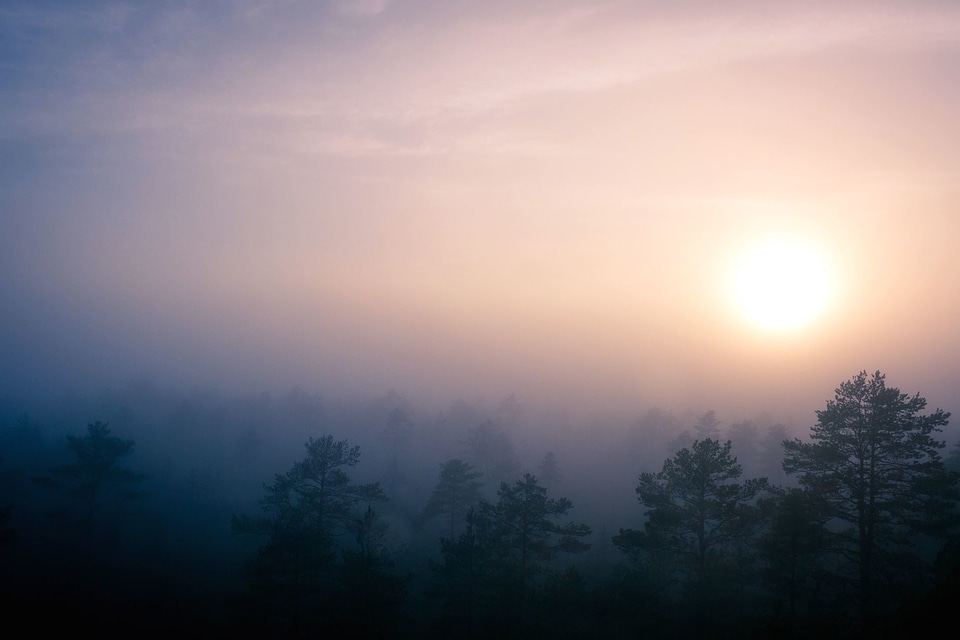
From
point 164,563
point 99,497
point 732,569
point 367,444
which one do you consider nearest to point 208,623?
point 164,563

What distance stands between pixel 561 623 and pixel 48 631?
99.8 ft

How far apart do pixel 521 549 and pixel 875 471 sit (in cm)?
1772

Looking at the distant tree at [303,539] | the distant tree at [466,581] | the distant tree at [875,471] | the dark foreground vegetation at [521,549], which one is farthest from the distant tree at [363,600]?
the distant tree at [875,471]

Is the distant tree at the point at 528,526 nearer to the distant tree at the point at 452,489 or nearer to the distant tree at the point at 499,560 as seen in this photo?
the distant tree at the point at 499,560

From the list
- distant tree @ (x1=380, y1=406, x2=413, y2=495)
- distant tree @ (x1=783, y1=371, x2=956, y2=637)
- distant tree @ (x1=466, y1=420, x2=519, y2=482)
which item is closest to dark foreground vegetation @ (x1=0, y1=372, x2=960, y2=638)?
distant tree @ (x1=783, y1=371, x2=956, y2=637)

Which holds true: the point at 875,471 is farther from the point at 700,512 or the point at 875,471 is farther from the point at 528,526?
the point at 528,526

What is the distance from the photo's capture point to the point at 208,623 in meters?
30.6

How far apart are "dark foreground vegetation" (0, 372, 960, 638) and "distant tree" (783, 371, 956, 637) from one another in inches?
3.0

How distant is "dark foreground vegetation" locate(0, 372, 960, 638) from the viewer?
19062 millimetres

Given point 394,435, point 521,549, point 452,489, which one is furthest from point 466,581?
point 394,435

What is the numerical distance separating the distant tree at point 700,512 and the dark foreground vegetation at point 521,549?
0.33ft

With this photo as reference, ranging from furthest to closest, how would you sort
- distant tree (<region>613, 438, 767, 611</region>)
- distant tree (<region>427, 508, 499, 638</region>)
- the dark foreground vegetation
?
distant tree (<region>427, 508, 499, 638</region>) → distant tree (<region>613, 438, 767, 611</region>) → the dark foreground vegetation

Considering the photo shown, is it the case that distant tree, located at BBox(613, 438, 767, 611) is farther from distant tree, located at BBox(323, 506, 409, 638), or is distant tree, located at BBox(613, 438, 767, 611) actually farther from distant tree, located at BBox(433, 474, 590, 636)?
distant tree, located at BBox(323, 506, 409, 638)

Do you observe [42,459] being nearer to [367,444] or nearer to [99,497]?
[99,497]
